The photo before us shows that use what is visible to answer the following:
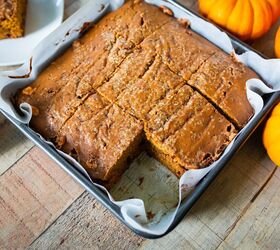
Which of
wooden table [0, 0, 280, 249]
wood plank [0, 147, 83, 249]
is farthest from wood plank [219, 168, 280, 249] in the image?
wood plank [0, 147, 83, 249]

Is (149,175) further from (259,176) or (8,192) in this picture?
(8,192)

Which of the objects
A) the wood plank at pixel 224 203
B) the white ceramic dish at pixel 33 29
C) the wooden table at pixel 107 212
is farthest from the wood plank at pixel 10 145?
the wood plank at pixel 224 203

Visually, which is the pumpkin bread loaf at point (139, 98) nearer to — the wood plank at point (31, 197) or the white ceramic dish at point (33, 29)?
the wood plank at point (31, 197)

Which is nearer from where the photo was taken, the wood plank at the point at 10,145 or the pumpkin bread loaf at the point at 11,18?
the wood plank at the point at 10,145

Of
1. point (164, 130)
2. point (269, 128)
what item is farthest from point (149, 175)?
point (269, 128)

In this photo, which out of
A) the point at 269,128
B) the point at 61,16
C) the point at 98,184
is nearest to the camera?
the point at 98,184

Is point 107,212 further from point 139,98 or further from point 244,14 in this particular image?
point 244,14
